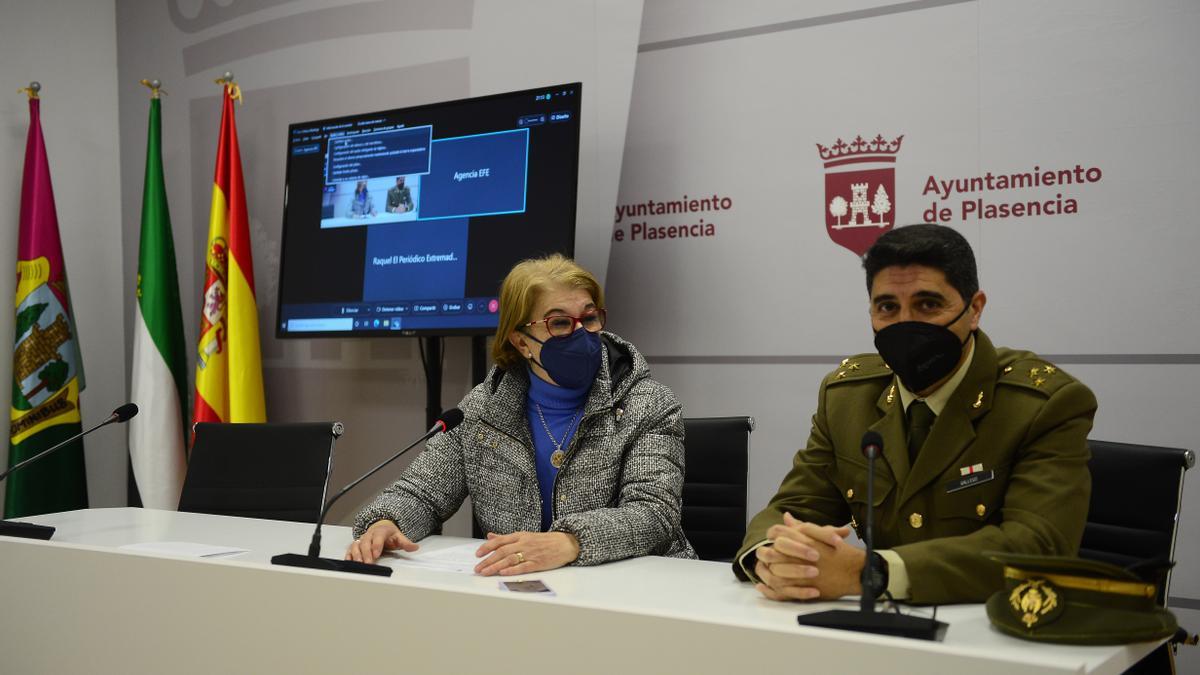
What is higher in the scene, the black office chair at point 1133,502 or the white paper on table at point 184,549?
the black office chair at point 1133,502

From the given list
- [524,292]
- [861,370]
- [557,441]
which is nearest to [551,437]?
[557,441]

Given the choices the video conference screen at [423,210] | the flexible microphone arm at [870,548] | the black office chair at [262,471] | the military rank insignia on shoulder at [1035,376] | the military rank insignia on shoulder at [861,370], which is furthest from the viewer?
the video conference screen at [423,210]

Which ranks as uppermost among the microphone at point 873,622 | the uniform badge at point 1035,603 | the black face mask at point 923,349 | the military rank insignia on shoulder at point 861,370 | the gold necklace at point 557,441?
the black face mask at point 923,349

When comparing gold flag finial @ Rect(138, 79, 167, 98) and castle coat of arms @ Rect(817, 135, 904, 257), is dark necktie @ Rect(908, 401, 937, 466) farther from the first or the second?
gold flag finial @ Rect(138, 79, 167, 98)

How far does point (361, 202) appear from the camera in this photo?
3.88m

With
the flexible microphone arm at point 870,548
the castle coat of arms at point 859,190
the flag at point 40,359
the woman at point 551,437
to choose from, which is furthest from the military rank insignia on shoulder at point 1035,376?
the flag at point 40,359

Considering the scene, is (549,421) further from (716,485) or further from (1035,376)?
(1035,376)

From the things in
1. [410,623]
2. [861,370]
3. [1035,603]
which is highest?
[861,370]

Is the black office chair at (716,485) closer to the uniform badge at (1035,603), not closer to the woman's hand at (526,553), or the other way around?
the woman's hand at (526,553)

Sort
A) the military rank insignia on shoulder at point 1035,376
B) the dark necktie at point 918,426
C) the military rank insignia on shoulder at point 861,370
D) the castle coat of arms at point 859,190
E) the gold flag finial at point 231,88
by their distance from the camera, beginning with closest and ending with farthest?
the military rank insignia on shoulder at point 1035,376 < the dark necktie at point 918,426 < the military rank insignia on shoulder at point 861,370 < the castle coat of arms at point 859,190 < the gold flag finial at point 231,88

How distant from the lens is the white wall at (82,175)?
4.47 metres

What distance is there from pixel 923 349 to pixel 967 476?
23 cm

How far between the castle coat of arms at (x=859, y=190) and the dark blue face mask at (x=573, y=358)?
1.32 metres

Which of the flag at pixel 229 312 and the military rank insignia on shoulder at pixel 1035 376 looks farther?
the flag at pixel 229 312
